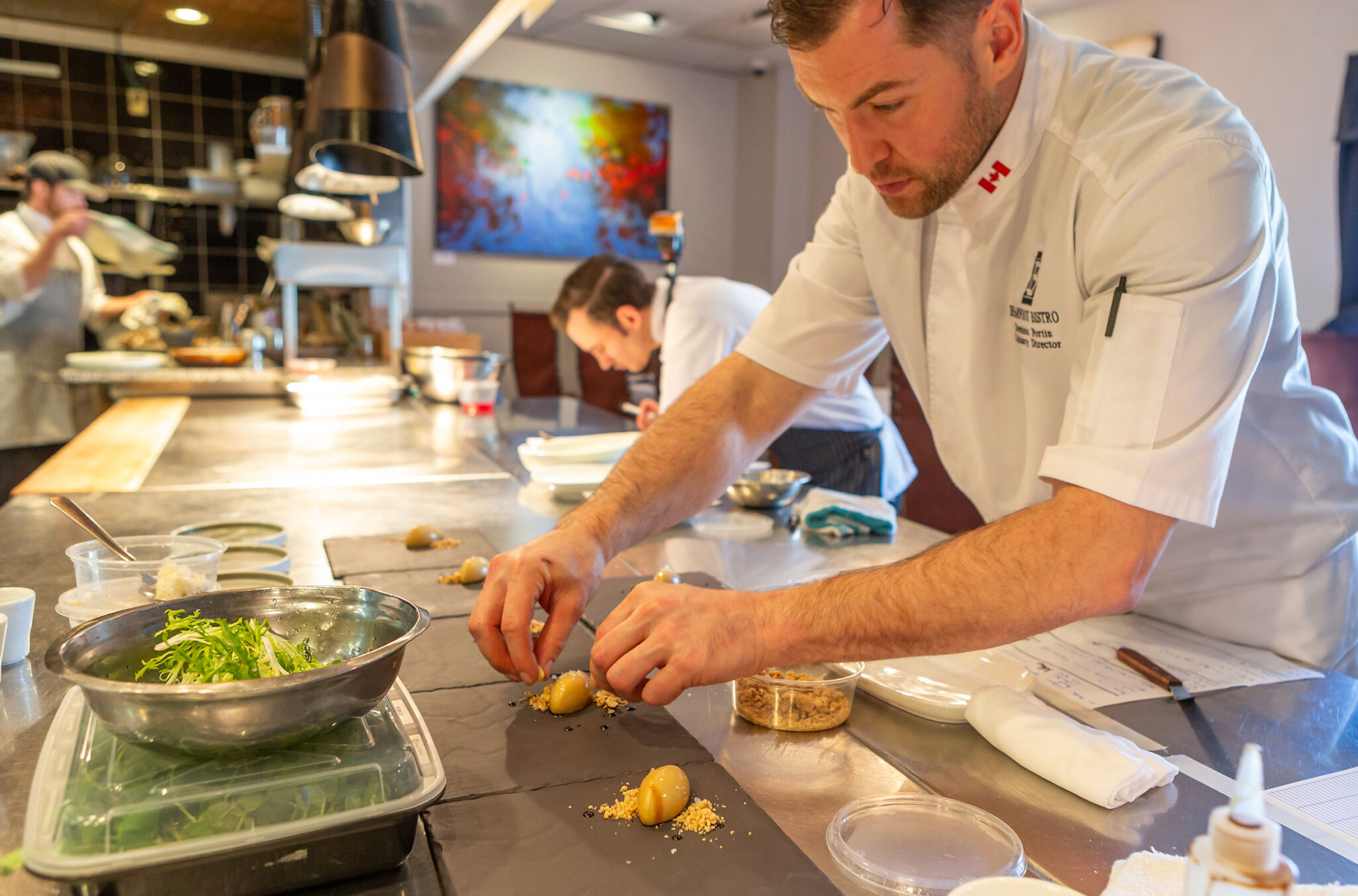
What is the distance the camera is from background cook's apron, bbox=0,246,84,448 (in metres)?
4.39

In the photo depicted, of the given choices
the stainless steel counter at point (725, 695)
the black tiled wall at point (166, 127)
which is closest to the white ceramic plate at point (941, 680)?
the stainless steel counter at point (725, 695)

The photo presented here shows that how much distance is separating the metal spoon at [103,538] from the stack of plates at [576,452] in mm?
966

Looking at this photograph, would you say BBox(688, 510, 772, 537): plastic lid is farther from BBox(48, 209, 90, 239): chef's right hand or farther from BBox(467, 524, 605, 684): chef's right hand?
BBox(48, 209, 90, 239): chef's right hand

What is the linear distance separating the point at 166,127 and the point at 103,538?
528 centimetres

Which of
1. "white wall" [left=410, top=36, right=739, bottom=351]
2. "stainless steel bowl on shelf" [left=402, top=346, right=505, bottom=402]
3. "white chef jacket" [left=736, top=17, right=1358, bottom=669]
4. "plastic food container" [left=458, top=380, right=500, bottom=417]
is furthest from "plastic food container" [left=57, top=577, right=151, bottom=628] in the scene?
"white wall" [left=410, top=36, right=739, bottom=351]

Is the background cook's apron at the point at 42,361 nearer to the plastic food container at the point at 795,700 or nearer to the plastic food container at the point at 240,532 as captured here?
the plastic food container at the point at 240,532

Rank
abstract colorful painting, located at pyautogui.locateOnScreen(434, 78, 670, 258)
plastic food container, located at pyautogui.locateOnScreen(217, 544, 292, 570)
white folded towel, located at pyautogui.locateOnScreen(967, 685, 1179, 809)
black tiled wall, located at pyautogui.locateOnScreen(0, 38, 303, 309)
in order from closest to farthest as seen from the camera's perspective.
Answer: white folded towel, located at pyautogui.locateOnScreen(967, 685, 1179, 809) → plastic food container, located at pyautogui.locateOnScreen(217, 544, 292, 570) → black tiled wall, located at pyautogui.locateOnScreen(0, 38, 303, 309) → abstract colorful painting, located at pyautogui.locateOnScreen(434, 78, 670, 258)

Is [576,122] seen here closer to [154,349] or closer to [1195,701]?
[154,349]

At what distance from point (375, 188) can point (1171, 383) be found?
3000 millimetres

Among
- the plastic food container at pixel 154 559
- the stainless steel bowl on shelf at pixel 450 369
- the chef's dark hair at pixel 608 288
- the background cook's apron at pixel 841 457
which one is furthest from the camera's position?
the stainless steel bowl on shelf at pixel 450 369

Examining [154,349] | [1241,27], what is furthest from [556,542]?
[1241,27]

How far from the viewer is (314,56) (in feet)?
8.93

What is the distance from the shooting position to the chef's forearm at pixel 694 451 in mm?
1339

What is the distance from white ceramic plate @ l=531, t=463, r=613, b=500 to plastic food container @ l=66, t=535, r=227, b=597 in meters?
0.81
